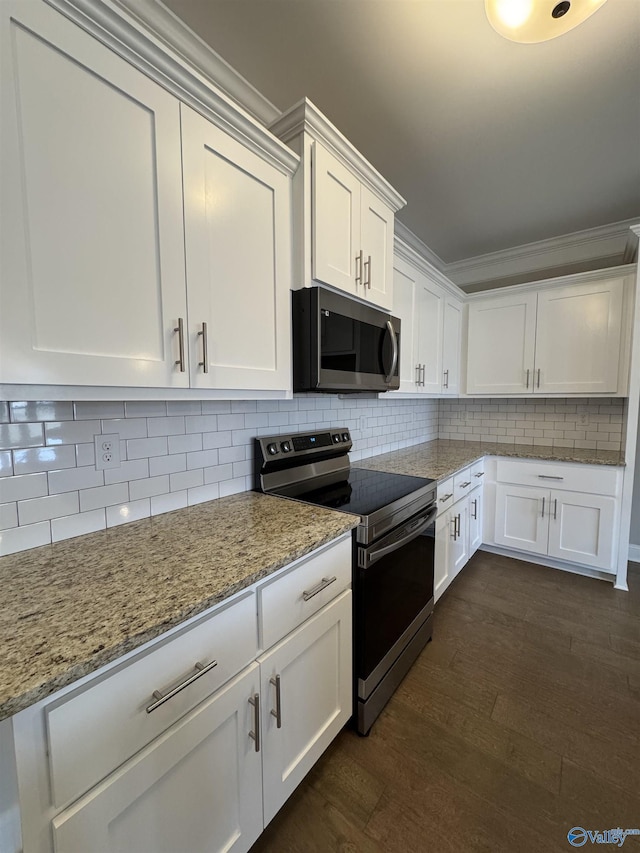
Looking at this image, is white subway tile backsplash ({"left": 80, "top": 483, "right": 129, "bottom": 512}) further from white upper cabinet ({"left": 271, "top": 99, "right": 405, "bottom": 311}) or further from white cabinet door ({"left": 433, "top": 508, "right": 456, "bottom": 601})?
white cabinet door ({"left": 433, "top": 508, "right": 456, "bottom": 601})

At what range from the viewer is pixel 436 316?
108 inches

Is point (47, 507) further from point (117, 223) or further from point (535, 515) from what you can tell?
point (535, 515)

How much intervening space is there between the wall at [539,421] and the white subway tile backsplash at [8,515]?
11.4ft

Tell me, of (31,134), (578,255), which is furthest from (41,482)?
(578,255)

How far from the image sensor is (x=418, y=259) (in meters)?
2.31

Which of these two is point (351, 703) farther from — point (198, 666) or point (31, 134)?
point (31, 134)

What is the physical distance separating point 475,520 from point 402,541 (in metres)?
1.61

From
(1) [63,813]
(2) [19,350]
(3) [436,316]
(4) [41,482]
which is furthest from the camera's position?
(3) [436,316]

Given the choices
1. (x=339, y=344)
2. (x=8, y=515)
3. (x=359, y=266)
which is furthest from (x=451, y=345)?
(x=8, y=515)

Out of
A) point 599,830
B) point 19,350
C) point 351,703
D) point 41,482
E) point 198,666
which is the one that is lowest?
point 599,830

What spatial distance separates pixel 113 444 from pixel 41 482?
0.22m

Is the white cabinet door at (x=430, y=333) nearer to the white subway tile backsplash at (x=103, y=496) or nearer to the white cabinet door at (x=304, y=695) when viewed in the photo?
the white cabinet door at (x=304, y=695)

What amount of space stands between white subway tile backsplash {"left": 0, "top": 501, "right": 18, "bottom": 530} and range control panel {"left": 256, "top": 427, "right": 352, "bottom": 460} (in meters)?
0.89


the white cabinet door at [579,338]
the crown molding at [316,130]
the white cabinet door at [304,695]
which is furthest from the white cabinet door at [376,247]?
the white cabinet door at [579,338]
